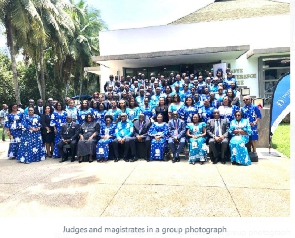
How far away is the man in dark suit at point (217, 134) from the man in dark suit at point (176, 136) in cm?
66

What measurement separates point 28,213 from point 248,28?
13.6m

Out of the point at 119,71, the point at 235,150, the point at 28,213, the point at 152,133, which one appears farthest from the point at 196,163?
the point at 119,71

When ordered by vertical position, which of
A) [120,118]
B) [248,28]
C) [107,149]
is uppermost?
[248,28]

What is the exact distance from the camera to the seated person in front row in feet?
21.9

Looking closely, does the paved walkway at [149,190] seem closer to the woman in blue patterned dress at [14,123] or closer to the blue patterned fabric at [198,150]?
the blue patterned fabric at [198,150]

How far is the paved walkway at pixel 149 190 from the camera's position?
12.0ft

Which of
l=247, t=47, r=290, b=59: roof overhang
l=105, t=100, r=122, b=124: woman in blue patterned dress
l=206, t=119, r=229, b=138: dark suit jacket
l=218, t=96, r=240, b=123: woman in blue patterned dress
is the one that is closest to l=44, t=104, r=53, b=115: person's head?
l=105, t=100, r=122, b=124: woman in blue patterned dress

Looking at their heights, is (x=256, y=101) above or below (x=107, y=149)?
above

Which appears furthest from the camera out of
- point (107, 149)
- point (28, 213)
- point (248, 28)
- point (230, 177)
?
point (248, 28)

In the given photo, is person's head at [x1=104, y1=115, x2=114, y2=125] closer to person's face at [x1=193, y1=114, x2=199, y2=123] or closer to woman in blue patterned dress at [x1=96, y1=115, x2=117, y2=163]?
woman in blue patterned dress at [x1=96, y1=115, x2=117, y2=163]

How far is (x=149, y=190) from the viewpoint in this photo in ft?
14.5

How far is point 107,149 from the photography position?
6.73 metres

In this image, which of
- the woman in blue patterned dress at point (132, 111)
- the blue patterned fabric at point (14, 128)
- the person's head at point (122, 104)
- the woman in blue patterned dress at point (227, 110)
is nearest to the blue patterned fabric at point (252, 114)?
the woman in blue patterned dress at point (227, 110)

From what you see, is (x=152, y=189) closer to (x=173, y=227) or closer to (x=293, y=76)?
(x=173, y=227)
